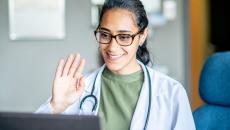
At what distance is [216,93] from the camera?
173cm

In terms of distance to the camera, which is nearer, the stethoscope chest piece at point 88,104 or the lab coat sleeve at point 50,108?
the lab coat sleeve at point 50,108

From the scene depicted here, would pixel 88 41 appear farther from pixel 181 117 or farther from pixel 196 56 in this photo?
pixel 181 117

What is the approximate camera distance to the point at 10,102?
3760 mm

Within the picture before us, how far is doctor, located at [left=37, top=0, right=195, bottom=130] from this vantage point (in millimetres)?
1306

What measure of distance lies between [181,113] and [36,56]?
2.52 meters

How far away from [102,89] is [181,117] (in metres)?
0.28

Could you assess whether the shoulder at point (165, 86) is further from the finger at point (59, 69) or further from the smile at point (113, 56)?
the finger at point (59, 69)

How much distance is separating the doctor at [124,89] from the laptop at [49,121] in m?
0.44

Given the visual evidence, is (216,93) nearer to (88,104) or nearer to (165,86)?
(165,86)

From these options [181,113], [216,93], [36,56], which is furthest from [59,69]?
[36,56]

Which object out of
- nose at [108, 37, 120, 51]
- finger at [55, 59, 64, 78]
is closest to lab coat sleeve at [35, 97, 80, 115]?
finger at [55, 59, 64, 78]

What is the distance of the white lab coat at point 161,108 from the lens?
52.7 inches

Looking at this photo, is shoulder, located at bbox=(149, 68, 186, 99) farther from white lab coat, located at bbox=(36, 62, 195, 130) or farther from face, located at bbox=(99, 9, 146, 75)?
face, located at bbox=(99, 9, 146, 75)

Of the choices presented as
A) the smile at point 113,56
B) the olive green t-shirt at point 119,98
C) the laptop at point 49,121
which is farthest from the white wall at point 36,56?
the laptop at point 49,121
